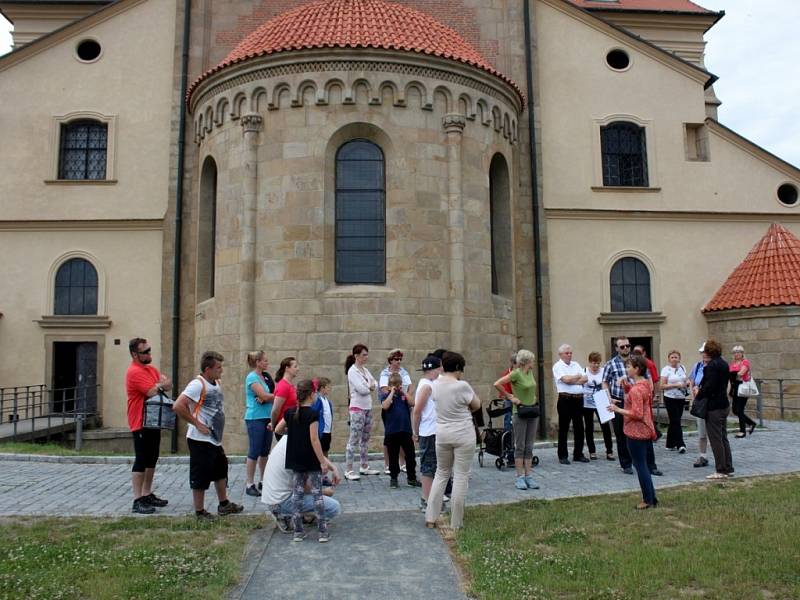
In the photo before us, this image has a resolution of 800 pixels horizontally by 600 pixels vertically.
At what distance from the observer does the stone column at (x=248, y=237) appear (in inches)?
538

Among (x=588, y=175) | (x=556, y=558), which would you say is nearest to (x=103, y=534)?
(x=556, y=558)

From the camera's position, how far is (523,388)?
9117 millimetres

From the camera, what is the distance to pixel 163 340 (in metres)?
17.4

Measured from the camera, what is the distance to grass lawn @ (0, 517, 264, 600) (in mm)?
5160

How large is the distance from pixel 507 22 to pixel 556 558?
16.7m

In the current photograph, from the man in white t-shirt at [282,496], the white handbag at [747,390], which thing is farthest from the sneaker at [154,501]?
the white handbag at [747,390]

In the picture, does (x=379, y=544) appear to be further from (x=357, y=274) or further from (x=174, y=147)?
(x=174, y=147)

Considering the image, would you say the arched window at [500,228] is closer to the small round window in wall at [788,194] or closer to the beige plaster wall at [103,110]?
the beige plaster wall at [103,110]

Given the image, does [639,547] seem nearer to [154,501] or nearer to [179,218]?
[154,501]

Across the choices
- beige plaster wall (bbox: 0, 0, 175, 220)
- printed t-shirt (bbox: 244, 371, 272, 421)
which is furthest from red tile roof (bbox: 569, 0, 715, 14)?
printed t-shirt (bbox: 244, 371, 272, 421)

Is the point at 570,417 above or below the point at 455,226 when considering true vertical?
below

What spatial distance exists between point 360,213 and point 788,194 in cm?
1351

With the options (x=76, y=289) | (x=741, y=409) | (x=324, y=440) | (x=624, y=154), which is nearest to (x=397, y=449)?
(x=324, y=440)

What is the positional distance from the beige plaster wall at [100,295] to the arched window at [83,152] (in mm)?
1673
